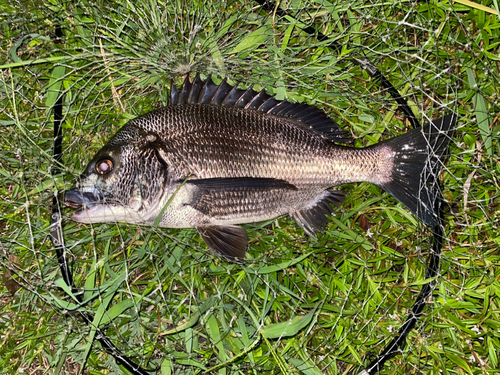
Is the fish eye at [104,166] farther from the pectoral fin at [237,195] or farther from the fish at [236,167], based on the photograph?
Result: the pectoral fin at [237,195]

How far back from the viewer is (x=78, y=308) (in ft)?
8.51

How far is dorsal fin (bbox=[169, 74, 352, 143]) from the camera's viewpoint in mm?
2641

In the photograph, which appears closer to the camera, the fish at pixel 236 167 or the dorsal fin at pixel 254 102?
the fish at pixel 236 167

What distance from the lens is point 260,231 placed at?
282 centimetres

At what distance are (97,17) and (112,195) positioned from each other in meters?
1.31

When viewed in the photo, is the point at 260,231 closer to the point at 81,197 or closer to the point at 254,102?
the point at 254,102

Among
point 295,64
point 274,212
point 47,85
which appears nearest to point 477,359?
point 274,212

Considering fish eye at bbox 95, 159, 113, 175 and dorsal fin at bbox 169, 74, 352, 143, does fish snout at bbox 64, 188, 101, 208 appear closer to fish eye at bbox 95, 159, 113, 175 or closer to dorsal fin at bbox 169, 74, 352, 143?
fish eye at bbox 95, 159, 113, 175

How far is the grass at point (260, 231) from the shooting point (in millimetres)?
2625

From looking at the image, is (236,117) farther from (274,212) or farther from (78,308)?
(78,308)

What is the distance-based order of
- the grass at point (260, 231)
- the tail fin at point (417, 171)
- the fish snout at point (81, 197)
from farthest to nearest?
1. the grass at point (260, 231)
2. the tail fin at point (417, 171)
3. the fish snout at point (81, 197)

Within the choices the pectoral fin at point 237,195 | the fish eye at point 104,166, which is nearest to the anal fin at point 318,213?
the pectoral fin at point 237,195

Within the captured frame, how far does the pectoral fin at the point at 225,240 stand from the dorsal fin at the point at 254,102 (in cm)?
82

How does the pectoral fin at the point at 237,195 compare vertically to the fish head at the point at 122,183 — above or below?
below
